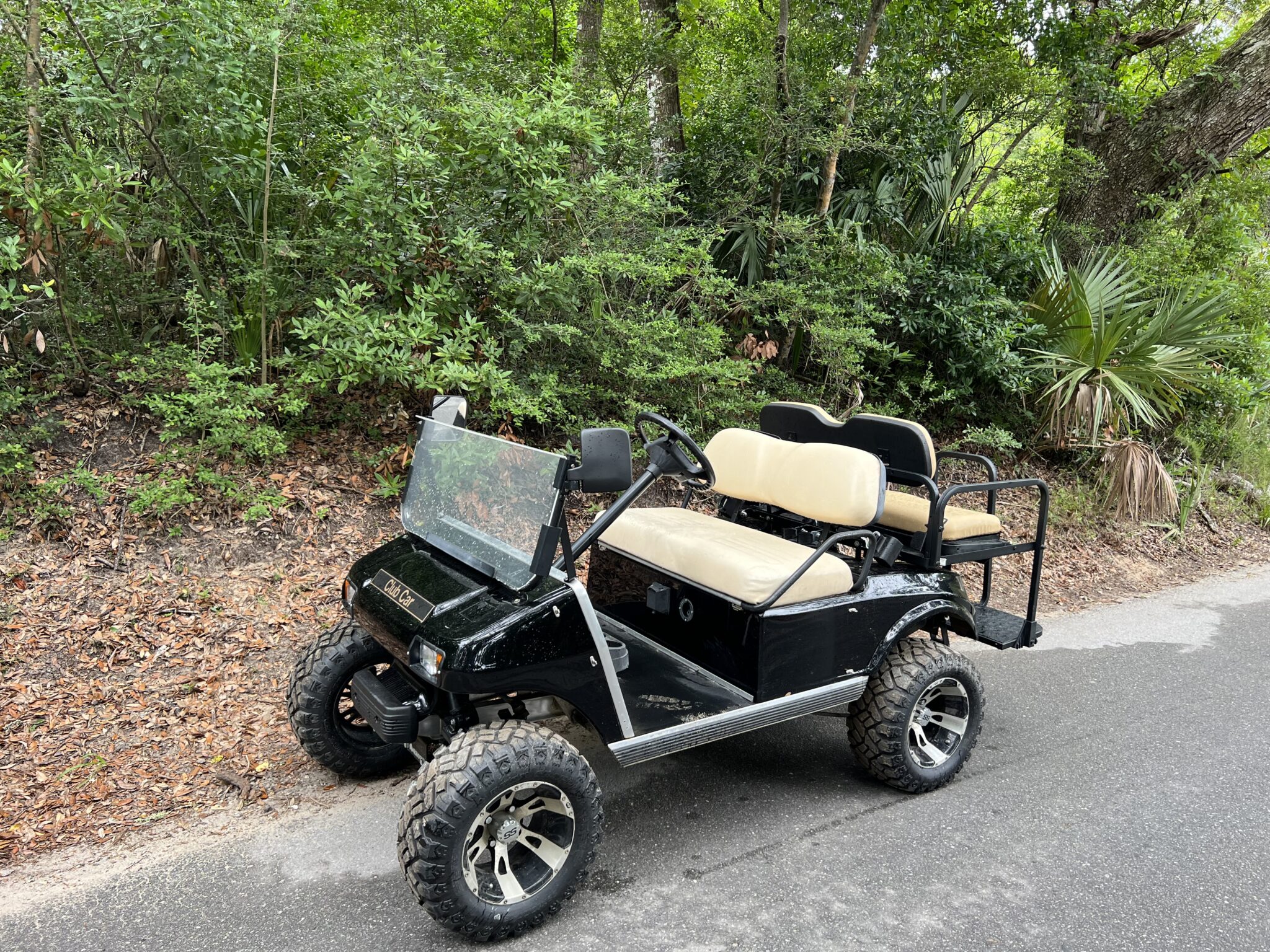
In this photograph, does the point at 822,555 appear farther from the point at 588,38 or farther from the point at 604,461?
the point at 588,38

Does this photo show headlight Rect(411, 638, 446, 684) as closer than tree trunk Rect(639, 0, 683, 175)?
Yes

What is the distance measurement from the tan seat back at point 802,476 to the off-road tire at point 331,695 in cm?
183

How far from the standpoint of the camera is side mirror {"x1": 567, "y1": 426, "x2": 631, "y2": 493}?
2600 millimetres

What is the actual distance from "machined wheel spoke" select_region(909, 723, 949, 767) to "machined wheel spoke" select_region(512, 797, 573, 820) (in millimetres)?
1627

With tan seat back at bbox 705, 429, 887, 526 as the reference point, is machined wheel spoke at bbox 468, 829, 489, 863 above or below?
below

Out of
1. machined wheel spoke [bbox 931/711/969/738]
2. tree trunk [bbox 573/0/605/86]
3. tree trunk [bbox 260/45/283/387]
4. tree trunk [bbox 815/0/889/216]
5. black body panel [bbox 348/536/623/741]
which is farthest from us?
tree trunk [bbox 573/0/605/86]

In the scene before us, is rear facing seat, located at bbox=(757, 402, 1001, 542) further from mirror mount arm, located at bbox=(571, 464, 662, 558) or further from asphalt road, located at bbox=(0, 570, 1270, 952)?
mirror mount arm, located at bbox=(571, 464, 662, 558)

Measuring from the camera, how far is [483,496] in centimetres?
302

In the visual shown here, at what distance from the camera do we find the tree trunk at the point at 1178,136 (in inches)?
340

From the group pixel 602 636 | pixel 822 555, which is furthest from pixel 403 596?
pixel 822 555

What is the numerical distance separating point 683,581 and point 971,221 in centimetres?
656

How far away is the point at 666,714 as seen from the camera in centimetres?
303

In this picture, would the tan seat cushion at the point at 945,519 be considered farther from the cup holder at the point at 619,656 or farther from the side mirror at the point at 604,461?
the side mirror at the point at 604,461

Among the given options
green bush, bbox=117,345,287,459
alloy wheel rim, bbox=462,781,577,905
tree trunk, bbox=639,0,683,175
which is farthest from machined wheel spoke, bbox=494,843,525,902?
tree trunk, bbox=639,0,683,175
